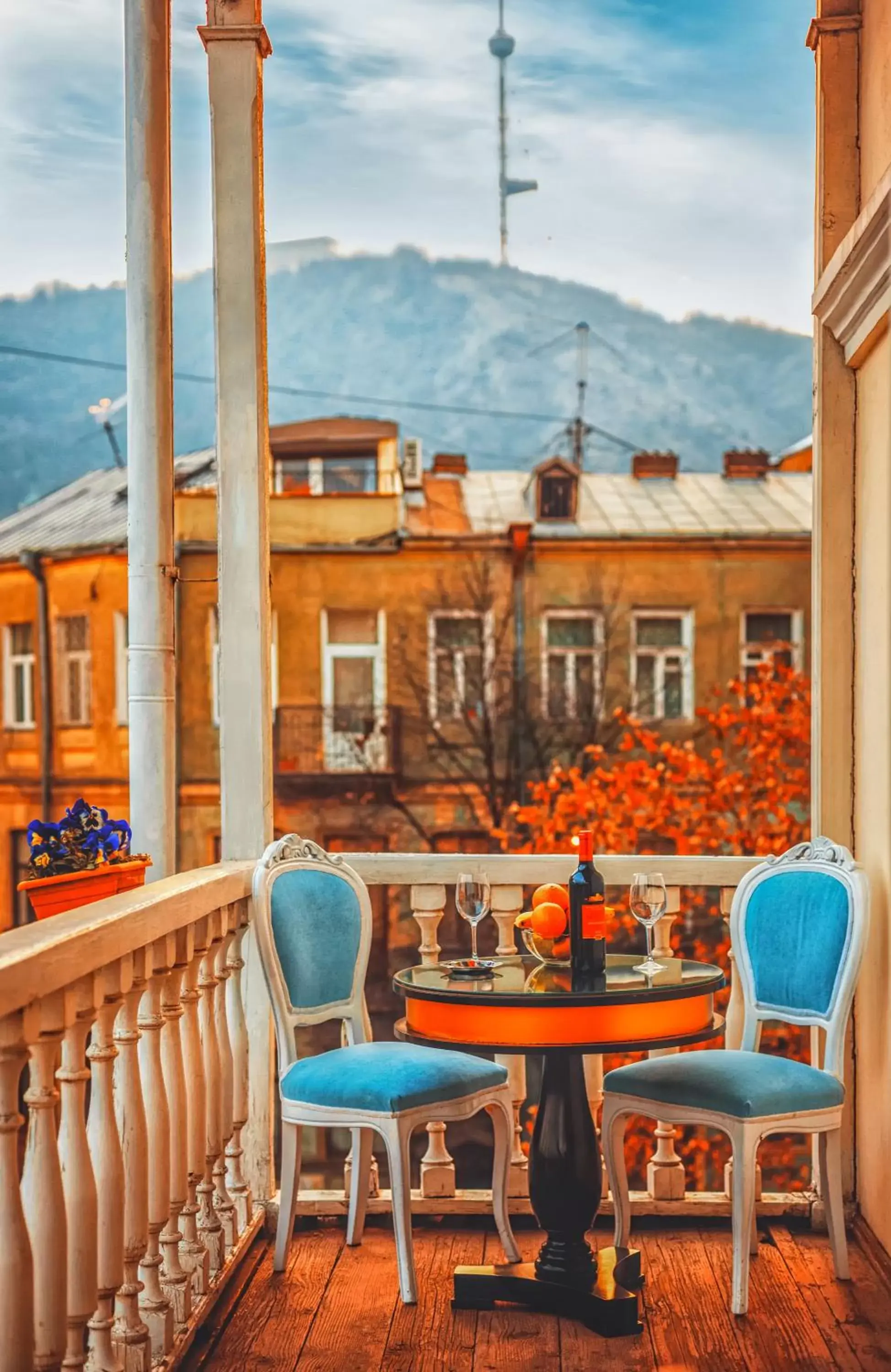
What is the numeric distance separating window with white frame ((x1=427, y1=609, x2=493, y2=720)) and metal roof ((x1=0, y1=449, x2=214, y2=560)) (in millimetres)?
3900

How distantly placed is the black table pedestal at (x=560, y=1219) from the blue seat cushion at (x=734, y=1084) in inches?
4.7

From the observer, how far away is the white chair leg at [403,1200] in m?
3.11

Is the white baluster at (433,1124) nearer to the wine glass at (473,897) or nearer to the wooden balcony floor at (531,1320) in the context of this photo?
the wooden balcony floor at (531,1320)

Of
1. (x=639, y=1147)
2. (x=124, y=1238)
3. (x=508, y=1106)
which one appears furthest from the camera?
(x=639, y=1147)

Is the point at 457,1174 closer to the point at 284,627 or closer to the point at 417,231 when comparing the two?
the point at 284,627

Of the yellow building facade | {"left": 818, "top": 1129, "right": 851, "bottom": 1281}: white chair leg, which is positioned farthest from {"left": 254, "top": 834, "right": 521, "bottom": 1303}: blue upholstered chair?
the yellow building facade

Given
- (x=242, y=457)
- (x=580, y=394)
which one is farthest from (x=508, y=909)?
(x=580, y=394)

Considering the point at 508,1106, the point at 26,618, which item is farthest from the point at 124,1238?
the point at 26,618

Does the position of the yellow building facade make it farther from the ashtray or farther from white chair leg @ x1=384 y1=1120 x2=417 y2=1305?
white chair leg @ x1=384 y1=1120 x2=417 y2=1305

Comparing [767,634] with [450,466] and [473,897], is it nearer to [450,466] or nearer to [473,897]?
[450,466]

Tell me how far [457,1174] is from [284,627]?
7424mm

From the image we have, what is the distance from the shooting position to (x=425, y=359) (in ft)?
84.6

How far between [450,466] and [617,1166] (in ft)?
60.1

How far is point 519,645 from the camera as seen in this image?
19.6m
